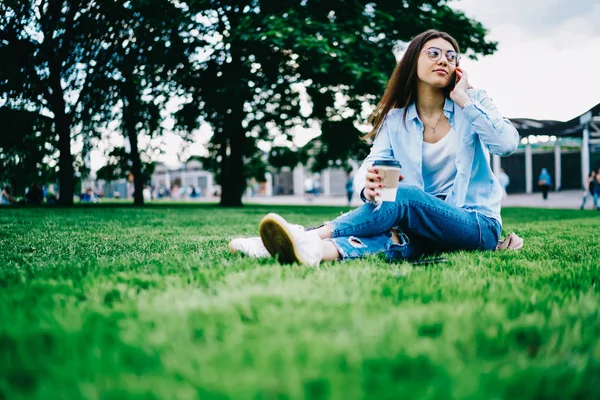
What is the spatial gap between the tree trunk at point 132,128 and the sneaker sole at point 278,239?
14003 millimetres

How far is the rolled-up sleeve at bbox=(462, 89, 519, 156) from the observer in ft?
10.5

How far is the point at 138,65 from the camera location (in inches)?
629

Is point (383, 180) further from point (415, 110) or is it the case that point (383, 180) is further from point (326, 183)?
point (326, 183)

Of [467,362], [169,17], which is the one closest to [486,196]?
[467,362]

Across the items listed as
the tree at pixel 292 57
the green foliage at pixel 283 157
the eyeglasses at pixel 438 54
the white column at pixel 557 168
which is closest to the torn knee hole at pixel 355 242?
the eyeglasses at pixel 438 54

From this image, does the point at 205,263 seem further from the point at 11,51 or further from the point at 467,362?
the point at 11,51

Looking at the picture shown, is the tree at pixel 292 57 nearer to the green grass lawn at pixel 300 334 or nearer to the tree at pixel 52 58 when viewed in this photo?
the tree at pixel 52 58

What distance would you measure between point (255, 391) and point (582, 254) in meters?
3.63

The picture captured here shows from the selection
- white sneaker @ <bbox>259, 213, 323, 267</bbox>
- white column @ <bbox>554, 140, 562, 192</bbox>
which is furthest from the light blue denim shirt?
white column @ <bbox>554, 140, 562, 192</bbox>

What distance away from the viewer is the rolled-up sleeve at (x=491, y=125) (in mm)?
Answer: 3197

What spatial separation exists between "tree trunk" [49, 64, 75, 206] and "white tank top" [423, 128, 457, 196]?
16.7 m

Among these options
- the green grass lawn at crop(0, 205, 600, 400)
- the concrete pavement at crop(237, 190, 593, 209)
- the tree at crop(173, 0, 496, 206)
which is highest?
the tree at crop(173, 0, 496, 206)

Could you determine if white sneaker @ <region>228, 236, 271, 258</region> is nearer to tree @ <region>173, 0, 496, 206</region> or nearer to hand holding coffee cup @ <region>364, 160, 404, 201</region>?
hand holding coffee cup @ <region>364, 160, 404, 201</region>

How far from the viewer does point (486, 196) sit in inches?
135
